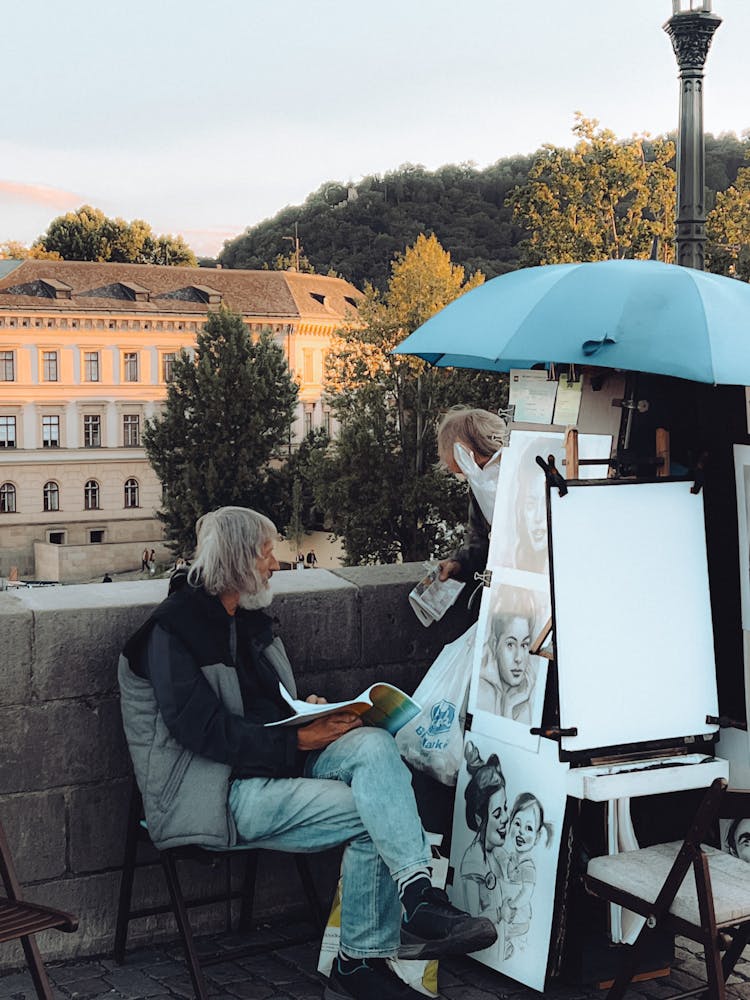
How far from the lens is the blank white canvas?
3627 millimetres

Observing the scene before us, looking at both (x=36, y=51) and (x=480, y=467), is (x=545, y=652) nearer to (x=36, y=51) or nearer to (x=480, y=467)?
(x=480, y=467)

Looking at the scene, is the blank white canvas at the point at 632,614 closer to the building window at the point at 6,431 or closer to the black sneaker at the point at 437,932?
the black sneaker at the point at 437,932

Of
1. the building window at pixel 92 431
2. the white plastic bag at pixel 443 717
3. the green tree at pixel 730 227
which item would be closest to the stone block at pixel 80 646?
the white plastic bag at pixel 443 717

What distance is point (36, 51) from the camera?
8725 cm

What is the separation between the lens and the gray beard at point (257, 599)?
12.9 feet

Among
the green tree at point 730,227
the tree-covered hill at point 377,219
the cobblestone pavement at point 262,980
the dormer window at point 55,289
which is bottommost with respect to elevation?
the cobblestone pavement at point 262,980

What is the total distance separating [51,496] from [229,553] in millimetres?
64083

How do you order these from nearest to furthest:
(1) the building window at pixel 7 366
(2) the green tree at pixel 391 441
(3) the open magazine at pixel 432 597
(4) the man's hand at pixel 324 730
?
1. (4) the man's hand at pixel 324 730
2. (3) the open magazine at pixel 432 597
3. (2) the green tree at pixel 391 441
4. (1) the building window at pixel 7 366

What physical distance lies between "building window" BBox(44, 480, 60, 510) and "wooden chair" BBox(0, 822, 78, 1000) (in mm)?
63985

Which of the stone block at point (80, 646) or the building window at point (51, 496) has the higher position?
the stone block at point (80, 646)

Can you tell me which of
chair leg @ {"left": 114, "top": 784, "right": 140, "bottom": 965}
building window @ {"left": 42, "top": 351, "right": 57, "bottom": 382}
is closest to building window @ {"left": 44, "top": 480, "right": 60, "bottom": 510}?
building window @ {"left": 42, "top": 351, "right": 57, "bottom": 382}

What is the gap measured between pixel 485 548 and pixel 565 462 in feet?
2.62

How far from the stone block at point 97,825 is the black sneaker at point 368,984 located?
852 mm

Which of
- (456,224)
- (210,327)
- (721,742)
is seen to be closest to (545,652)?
(721,742)
